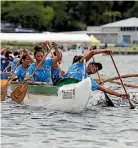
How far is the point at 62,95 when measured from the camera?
44.9 ft

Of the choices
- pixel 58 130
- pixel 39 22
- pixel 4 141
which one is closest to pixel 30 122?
pixel 58 130

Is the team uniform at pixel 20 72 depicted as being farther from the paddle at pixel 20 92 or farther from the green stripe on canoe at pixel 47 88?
the green stripe on canoe at pixel 47 88

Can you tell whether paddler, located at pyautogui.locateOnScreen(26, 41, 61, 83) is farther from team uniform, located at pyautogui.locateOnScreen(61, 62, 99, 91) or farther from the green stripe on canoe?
team uniform, located at pyautogui.locateOnScreen(61, 62, 99, 91)

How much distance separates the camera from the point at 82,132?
36.8 feet

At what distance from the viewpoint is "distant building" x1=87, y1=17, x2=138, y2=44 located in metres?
92.9

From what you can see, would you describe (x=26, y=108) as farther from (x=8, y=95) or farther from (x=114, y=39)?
(x=114, y=39)

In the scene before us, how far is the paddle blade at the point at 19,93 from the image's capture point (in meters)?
15.1

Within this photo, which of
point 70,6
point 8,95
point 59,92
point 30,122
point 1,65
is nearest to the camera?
point 30,122

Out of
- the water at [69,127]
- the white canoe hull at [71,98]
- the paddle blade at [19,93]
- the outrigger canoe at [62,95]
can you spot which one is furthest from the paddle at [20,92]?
the white canoe hull at [71,98]

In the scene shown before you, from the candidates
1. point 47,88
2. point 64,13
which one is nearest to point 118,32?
point 64,13

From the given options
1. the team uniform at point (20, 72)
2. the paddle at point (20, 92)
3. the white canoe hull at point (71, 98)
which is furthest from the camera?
the team uniform at point (20, 72)

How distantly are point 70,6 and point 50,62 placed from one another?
88162 millimetres

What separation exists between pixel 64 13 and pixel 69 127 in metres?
87.2

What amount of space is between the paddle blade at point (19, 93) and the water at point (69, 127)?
240mm
